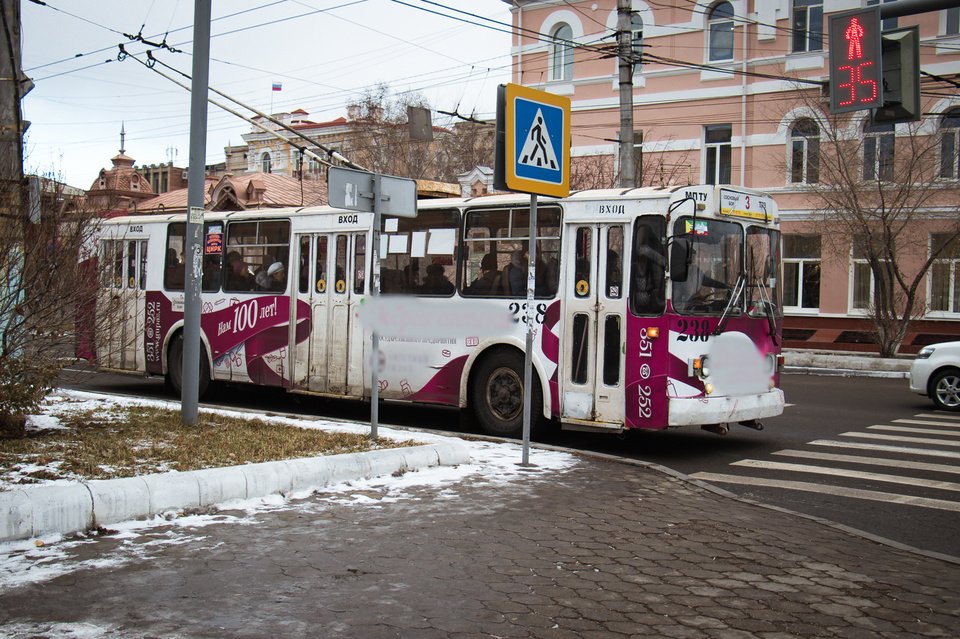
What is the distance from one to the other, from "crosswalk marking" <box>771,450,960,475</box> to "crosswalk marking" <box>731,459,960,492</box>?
24.4 inches

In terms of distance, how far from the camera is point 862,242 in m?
25.1

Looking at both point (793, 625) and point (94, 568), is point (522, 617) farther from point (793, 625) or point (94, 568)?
point (94, 568)

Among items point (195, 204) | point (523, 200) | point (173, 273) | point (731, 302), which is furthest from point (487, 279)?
point (173, 273)

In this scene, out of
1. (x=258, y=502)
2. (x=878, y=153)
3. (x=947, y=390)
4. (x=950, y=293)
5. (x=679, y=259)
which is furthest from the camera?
(x=950, y=293)

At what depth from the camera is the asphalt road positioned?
8188 millimetres

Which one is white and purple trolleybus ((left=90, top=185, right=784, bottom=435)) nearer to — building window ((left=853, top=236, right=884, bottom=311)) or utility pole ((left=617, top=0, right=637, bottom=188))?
utility pole ((left=617, top=0, right=637, bottom=188))

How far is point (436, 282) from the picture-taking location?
1272 centimetres

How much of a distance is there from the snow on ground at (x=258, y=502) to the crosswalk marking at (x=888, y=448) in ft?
13.1

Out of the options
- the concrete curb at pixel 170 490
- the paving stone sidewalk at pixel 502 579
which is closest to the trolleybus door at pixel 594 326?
the concrete curb at pixel 170 490

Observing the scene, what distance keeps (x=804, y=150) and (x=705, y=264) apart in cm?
2110

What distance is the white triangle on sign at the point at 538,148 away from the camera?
8977 mm

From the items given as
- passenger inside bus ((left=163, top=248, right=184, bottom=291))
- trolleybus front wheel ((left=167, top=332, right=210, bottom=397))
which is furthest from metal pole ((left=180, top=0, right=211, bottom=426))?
passenger inside bus ((left=163, top=248, right=184, bottom=291))

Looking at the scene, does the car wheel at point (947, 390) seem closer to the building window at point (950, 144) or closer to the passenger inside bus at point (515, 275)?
the passenger inside bus at point (515, 275)

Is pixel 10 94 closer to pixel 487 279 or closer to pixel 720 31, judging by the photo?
pixel 487 279
